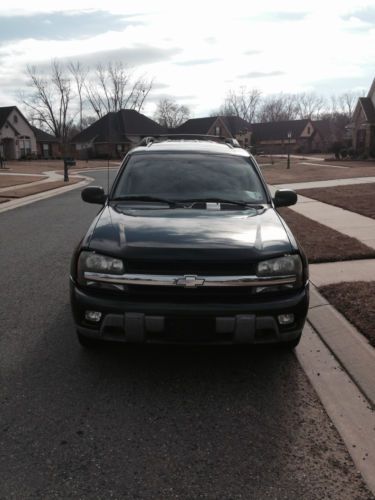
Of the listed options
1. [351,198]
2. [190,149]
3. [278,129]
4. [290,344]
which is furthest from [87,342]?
[278,129]

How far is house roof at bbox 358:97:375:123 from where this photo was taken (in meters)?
46.0

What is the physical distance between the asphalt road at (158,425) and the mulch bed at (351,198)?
794 cm

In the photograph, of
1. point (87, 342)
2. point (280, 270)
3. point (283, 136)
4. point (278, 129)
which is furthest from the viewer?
point (278, 129)

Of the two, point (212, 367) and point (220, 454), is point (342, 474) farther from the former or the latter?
point (212, 367)

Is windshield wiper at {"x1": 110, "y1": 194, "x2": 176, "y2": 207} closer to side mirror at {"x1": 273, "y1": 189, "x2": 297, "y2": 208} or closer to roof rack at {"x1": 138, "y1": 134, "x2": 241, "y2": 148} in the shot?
side mirror at {"x1": 273, "y1": 189, "x2": 297, "y2": 208}

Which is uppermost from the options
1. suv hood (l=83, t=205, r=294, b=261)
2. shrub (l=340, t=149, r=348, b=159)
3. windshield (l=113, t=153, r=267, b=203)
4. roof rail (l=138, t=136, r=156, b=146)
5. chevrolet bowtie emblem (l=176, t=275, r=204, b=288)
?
roof rail (l=138, t=136, r=156, b=146)

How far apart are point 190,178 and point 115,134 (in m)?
68.3

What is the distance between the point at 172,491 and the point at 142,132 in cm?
7326

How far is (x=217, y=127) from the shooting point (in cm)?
8375

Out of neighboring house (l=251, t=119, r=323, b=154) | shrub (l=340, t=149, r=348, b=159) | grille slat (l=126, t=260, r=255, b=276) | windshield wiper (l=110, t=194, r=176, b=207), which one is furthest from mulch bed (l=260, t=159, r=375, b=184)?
neighboring house (l=251, t=119, r=323, b=154)

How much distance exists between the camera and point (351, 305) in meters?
4.99

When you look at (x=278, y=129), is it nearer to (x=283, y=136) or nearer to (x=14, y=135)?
(x=283, y=136)

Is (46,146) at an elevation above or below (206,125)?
below

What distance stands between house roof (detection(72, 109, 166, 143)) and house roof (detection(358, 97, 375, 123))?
110ft
